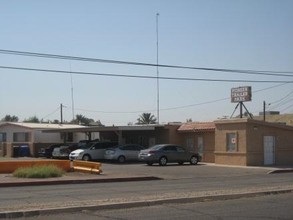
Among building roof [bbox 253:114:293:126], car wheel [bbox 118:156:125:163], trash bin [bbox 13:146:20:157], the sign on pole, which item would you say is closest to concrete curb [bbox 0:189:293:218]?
Result: car wheel [bbox 118:156:125:163]

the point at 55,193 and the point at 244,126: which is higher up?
the point at 244,126

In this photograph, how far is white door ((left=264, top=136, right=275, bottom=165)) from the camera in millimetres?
39688

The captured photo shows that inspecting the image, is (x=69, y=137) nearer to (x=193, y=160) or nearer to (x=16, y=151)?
(x=16, y=151)

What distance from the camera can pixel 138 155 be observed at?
138 feet

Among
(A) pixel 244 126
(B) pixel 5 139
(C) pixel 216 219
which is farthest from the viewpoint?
(B) pixel 5 139

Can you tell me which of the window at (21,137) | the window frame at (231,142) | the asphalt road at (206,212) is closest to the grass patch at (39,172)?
the asphalt road at (206,212)

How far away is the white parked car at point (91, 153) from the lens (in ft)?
138

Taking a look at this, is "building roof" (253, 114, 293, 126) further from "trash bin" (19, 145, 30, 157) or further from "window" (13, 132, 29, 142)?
"trash bin" (19, 145, 30, 157)

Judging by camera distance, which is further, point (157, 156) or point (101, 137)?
point (101, 137)

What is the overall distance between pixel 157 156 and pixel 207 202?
2365 centimetres

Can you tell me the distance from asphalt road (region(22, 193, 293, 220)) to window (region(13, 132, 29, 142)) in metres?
45.2

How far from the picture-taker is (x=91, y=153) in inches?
1679

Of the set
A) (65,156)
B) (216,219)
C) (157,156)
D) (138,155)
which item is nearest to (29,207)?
Result: (216,219)

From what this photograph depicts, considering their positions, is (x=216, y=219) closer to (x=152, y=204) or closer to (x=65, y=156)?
(x=152, y=204)
